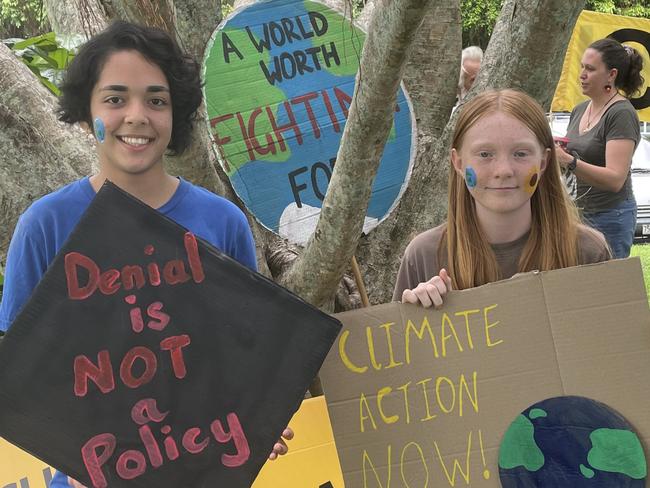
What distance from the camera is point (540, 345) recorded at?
2.03 m

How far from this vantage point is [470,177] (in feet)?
7.28

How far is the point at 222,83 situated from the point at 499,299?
1.71 meters

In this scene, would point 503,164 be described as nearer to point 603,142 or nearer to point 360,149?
point 360,149

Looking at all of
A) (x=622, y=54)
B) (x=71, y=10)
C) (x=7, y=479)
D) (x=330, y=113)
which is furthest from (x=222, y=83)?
(x=622, y=54)

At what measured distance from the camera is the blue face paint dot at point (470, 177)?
2.21 meters

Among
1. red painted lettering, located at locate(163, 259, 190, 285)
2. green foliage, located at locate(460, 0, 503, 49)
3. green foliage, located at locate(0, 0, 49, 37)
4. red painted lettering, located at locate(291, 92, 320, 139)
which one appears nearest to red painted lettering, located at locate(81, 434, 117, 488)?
red painted lettering, located at locate(163, 259, 190, 285)

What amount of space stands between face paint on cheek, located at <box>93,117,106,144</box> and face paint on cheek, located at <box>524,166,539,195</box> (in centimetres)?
98

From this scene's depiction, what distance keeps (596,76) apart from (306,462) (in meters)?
2.49

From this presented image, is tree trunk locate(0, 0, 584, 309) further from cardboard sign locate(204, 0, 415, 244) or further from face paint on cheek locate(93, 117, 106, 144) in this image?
face paint on cheek locate(93, 117, 106, 144)

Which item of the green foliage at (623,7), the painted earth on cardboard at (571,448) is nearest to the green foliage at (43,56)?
the painted earth on cardboard at (571,448)

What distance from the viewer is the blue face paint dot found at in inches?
87.0

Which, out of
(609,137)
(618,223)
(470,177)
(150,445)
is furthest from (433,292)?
(618,223)

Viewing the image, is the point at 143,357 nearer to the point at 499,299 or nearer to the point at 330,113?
the point at 499,299

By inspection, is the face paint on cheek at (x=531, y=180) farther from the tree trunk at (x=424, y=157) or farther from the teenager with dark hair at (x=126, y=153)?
the tree trunk at (x=424, y=157)
